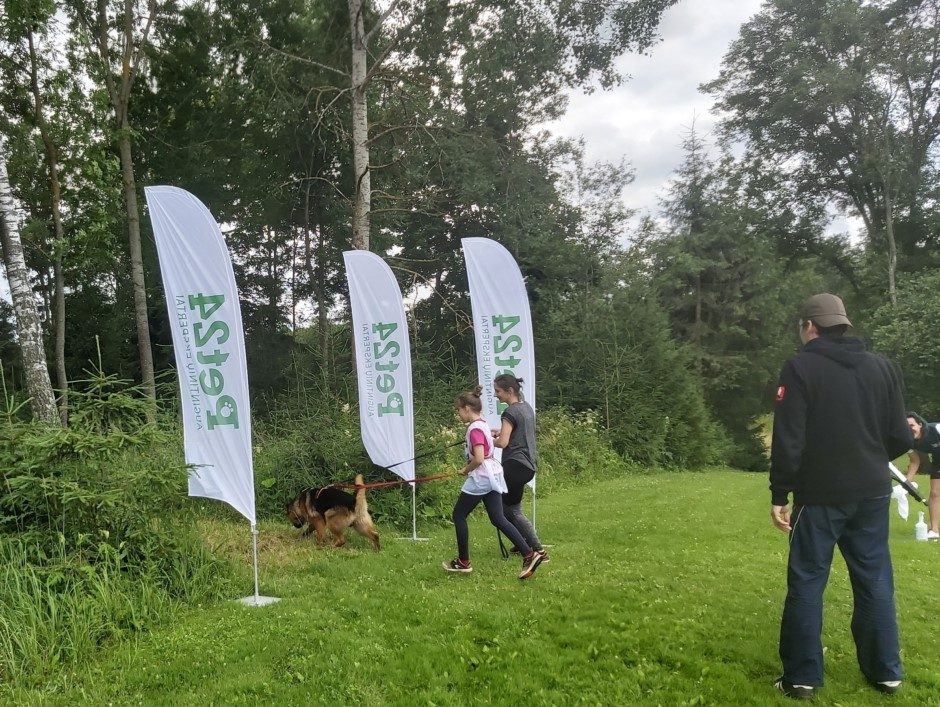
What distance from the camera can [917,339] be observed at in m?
23.0

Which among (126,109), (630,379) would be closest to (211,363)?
(126,109)

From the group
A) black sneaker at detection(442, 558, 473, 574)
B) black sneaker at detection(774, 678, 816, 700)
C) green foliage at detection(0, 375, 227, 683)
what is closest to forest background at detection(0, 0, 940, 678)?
green foliage at detection(0, 375, 227, 683)

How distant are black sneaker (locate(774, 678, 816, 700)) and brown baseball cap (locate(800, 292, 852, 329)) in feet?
6.33

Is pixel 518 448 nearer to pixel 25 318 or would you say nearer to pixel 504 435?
pixel 504 435

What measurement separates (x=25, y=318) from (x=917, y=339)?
25896 millimetres

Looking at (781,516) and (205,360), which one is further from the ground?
(205,360)

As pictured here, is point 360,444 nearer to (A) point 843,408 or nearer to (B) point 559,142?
(A) point 843,408

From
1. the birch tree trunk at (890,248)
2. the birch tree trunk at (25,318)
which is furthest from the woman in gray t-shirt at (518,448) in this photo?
the birch tree trunk at (890,248)

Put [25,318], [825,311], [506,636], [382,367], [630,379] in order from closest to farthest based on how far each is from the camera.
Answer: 1. [825,311]
2. [506,636]
3. [382,367]
4. [25,318]
5. [630,379]

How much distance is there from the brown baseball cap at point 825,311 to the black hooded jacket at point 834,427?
0.13m

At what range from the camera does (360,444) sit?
9.50 meters

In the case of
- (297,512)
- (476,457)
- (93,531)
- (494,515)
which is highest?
(476,457)

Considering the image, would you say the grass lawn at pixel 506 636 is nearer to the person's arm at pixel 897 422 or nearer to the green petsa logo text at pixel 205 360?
the person's arm at pixel 897 422

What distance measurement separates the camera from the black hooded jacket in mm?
3426
